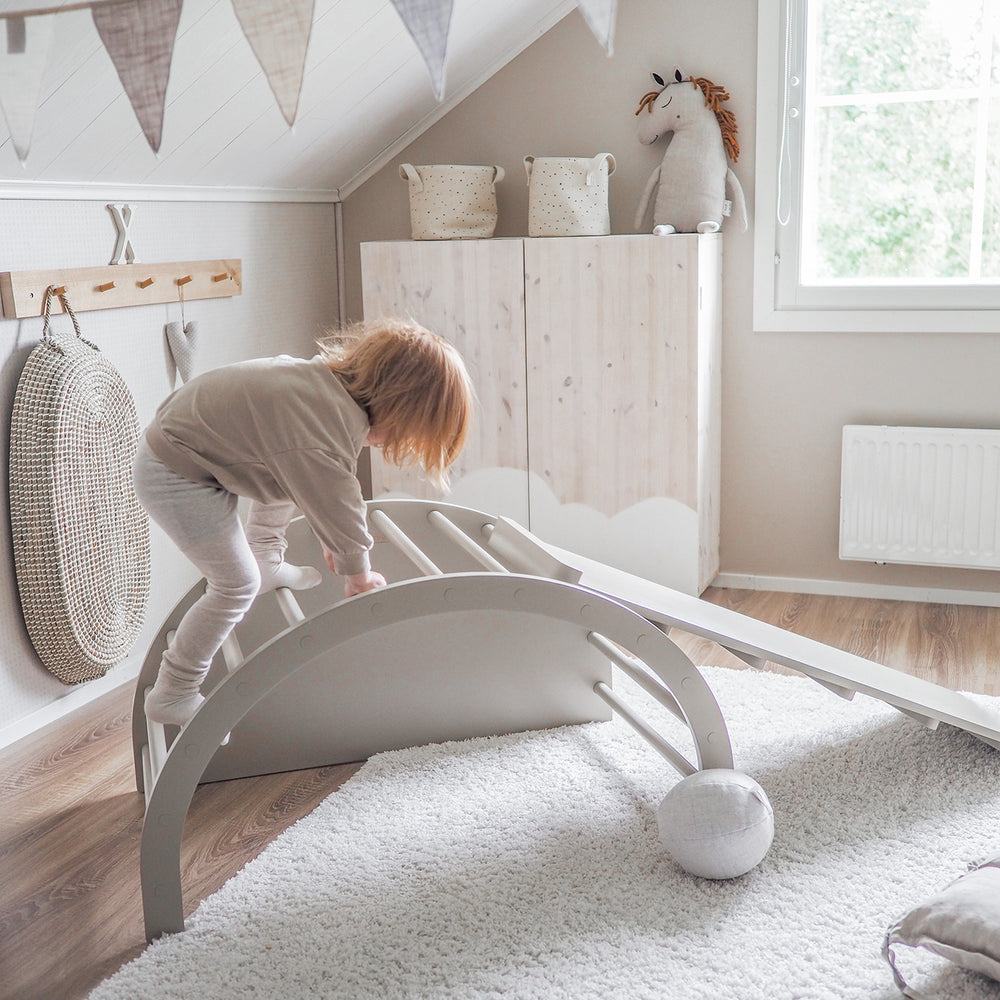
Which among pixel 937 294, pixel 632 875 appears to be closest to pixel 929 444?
pixel 937 294

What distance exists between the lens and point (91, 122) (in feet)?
7.23

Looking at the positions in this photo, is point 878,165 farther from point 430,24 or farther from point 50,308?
point 50,308

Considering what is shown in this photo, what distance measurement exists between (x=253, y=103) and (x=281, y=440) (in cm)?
127

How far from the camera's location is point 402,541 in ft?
6.40

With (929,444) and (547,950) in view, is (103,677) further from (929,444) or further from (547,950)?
(929,444)

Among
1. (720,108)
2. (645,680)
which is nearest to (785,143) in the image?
(720,108)

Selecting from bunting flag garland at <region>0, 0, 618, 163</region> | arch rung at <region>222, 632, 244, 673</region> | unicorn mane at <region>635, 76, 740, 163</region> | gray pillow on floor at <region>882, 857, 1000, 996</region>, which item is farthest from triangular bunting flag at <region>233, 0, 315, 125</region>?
unicorn mane at <region>635, 76, 740, 163</region>

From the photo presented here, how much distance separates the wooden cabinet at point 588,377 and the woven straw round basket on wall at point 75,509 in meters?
0.97

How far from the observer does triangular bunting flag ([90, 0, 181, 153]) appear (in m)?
1.52

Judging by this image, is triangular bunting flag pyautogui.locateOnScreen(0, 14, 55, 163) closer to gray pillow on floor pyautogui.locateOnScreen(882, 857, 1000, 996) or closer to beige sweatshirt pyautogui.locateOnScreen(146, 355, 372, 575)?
beige sweatshirt pyautogui.locateOnScreen(146, 355, 372, 575)

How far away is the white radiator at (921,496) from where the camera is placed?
294cm

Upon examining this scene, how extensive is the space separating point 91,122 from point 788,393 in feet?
6.48

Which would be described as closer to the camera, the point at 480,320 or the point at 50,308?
the point at 50,308

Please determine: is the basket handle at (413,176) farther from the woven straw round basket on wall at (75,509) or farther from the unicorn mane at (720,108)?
the woven straw round basket on wall at (75,509)
